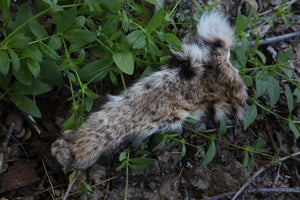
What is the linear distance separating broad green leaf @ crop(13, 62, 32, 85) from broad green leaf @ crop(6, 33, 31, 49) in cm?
23

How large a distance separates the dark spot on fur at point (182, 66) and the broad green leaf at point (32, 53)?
3.74 ft

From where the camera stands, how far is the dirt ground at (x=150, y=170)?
2609 millimetres

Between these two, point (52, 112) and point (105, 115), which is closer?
point (105, 115)

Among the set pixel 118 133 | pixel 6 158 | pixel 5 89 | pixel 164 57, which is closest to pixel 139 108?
pixel 118 133

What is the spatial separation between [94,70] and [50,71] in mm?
401

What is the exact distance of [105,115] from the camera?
2.30 metres

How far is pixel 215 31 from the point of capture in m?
2.47

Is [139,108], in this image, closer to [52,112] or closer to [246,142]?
[52,112]

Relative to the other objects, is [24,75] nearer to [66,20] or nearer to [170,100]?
[66,20]

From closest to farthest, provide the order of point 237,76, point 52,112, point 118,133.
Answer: point 118,133, point 237,76, point 52,112

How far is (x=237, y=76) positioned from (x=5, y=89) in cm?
216

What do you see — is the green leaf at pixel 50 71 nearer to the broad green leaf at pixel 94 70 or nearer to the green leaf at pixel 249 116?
the broad green leaf at pixel 94 70

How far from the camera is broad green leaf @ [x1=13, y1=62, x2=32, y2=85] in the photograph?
7.16 ft

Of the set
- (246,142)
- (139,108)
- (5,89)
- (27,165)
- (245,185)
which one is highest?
(5,89)
